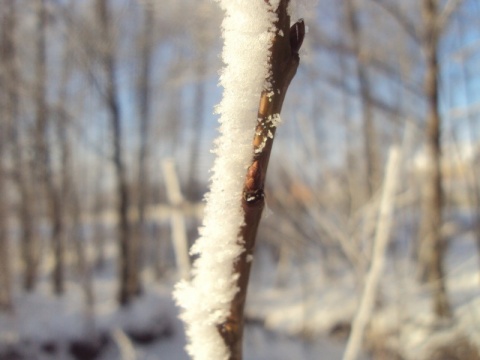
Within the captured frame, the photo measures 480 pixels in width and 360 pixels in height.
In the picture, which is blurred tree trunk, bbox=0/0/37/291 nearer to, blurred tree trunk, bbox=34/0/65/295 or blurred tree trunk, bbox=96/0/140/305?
blurred tree trunk, bbox=34/0/65/295

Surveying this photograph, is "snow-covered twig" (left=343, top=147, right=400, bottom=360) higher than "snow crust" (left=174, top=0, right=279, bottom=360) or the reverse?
higher

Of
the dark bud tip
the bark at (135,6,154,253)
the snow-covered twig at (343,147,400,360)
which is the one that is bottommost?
the dark bud tip

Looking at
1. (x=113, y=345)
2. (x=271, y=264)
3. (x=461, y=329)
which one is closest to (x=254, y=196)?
(x=461, y=329)

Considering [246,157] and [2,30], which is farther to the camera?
[2,30]

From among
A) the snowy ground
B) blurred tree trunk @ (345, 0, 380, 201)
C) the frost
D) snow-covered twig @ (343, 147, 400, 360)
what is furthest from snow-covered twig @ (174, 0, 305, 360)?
the snowy ground

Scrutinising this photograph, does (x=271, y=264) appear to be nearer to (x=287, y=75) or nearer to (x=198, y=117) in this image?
(x=198, y=117)

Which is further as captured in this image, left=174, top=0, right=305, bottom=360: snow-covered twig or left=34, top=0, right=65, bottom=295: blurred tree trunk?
left=34, top=0, right=65, bottom=295: blurred tree trunk

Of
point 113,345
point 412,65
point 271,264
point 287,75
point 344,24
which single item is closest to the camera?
point 287,75
